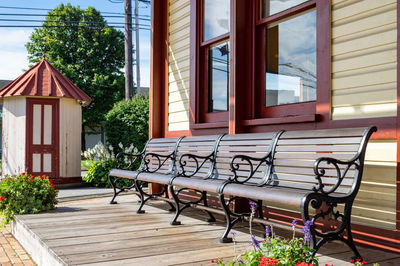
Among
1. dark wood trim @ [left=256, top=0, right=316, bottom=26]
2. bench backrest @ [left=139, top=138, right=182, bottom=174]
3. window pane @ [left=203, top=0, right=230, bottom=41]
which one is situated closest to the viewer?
dark wood trim @ [left=256, top=0, right=316, bottom=26]

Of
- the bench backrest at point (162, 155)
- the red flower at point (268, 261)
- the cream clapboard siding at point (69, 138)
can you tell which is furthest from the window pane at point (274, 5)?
the cream clapboard siding at point (69, 138)

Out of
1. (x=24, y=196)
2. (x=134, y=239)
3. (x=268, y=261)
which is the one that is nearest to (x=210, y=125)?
(x=134, y=239)

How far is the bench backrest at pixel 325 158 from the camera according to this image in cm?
296

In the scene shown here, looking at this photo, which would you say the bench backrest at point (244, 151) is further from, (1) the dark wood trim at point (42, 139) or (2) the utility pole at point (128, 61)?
(2) the utility pole at point (128, 61)

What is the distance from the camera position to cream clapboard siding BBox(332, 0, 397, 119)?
3299 mm

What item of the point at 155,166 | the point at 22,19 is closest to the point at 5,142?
the point at 155,166

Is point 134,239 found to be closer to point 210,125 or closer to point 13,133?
point 210,125

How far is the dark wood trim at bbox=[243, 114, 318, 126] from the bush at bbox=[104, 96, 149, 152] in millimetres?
6855

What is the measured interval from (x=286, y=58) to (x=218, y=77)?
130 centimetres

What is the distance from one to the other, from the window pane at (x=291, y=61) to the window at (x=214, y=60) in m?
0.83

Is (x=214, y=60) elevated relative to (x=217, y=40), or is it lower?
lower

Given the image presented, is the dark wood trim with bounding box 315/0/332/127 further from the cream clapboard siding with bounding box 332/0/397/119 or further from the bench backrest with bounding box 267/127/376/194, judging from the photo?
the bench backrest with bounding box 267/127/376/194

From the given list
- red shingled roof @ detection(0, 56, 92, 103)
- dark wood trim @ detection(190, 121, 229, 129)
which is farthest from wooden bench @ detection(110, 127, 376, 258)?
red shingled roof @ detection(0, 56, 92, 103)

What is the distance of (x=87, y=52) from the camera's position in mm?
28672
